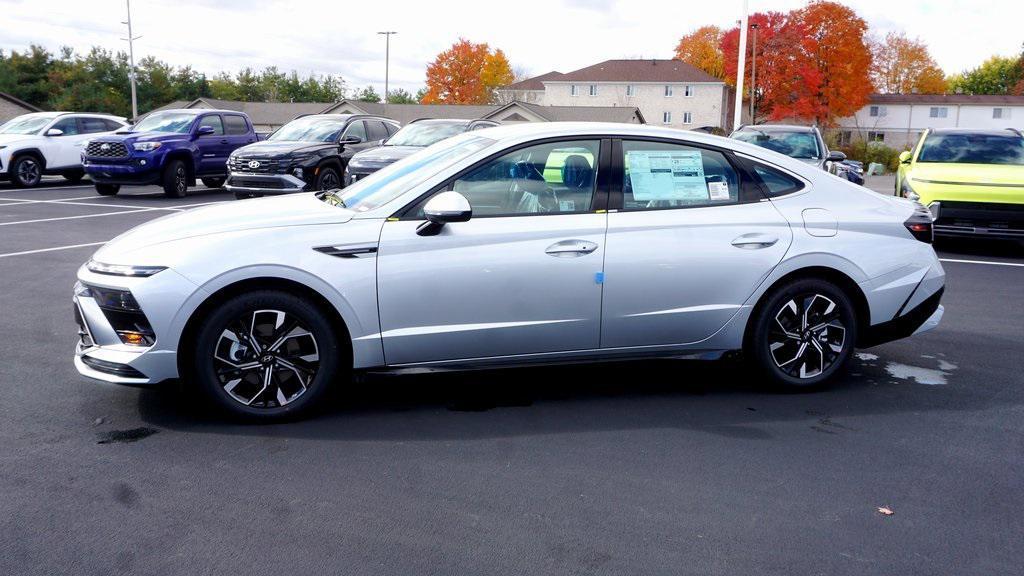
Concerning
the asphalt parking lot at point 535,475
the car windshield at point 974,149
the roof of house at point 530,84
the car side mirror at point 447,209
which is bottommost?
the asphalt parking lot at point 535,475

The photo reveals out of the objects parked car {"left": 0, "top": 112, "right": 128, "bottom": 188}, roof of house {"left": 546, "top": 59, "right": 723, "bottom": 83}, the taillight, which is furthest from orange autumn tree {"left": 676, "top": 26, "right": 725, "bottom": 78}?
the taillight

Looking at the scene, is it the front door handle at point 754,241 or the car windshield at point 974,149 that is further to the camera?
the car windshield at point 974,149

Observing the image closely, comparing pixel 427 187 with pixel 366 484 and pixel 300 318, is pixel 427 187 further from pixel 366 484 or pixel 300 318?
pixel 366 484

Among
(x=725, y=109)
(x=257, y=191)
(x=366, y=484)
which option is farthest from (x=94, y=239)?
(x=725, y=109)

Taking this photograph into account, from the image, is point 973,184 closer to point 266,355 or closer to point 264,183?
point 266,355

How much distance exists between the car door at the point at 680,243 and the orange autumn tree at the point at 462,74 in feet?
301

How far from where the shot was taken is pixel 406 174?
5.23 metres

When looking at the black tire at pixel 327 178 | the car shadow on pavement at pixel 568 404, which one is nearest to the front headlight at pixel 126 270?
the car shadow on pavement at pixel 568 404

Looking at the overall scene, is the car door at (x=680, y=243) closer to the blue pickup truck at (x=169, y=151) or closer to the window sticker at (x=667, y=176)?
the window sticker at (x=667, y=176)

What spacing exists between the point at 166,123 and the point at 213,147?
1.09 meters

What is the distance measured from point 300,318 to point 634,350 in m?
1.87

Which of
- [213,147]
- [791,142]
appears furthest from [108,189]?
[791,142]

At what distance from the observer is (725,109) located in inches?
3374

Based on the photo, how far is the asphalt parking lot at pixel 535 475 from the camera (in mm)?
3291
